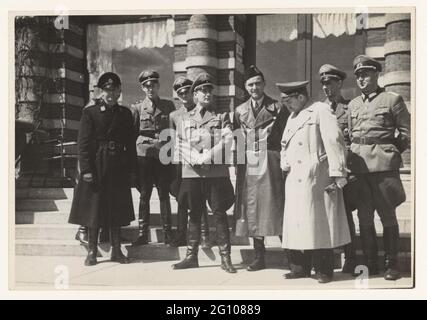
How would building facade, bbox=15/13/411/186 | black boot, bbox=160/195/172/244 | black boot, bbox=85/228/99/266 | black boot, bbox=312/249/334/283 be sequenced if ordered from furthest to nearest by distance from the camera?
building facade, bbox=15/13/411/186, black boot, bbox=160/195/172/244, black boot, bbox=85/228/99/266, black boot, bbox=312/249/334/283

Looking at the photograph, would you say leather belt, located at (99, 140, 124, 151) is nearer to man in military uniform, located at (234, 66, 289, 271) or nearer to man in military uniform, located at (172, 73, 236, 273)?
man in military uniform, located at (172, 73, 236, 273)

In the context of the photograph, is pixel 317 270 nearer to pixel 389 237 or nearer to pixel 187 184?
pixel 389 237

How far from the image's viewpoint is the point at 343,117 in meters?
5.54

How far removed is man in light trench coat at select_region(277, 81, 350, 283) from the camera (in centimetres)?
516

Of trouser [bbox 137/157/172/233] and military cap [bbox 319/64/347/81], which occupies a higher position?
military cap [bbox 319/64/347/81]

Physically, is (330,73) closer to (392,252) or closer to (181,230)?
(392,252)

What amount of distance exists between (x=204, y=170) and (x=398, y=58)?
10.2 feet

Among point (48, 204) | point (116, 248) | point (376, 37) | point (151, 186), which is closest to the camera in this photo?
point (116, 248)

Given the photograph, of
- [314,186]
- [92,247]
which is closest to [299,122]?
[314,186]

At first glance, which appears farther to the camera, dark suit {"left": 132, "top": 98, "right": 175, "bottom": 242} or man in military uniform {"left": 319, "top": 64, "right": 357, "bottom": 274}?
dark suit {"left": 132, "top": 98, "right": 175, "bottom": 242}

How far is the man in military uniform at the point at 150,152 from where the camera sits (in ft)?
20.2

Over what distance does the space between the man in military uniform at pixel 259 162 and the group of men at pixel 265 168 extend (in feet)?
0.04

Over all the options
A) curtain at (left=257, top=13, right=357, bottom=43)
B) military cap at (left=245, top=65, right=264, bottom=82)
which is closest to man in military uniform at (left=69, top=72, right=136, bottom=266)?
military cap at (left=245, top=65, right=264, bottom=82)

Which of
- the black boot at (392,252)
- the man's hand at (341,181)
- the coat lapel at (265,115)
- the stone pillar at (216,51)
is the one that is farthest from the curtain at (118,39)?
the black boot at (392,252)
